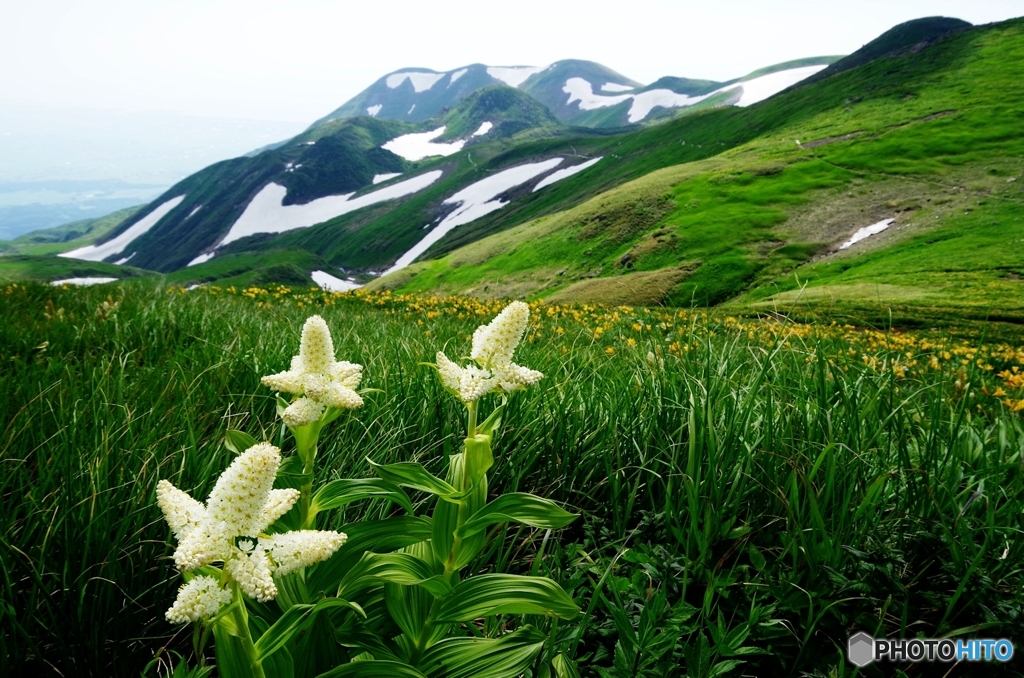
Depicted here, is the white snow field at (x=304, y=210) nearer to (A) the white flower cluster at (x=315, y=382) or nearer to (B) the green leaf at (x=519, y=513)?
(A) the white flower cluster at (x=315, y=382)

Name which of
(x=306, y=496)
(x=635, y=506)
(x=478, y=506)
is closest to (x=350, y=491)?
(x=306, y=496)

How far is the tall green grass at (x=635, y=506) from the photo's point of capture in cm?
225

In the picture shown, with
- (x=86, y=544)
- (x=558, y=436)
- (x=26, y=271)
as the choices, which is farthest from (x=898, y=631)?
(x=26, y=271)

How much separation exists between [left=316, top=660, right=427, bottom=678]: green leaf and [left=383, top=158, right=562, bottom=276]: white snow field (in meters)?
119

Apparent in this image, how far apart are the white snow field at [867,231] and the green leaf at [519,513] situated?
58.5 metres

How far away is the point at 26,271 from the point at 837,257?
540ft

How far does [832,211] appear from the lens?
57.1 metres

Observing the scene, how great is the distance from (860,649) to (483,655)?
1.62m

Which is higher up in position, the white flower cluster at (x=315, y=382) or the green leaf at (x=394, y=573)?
the white flower cluster at (x=315, y=382)

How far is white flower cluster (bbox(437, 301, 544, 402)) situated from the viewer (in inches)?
77.0

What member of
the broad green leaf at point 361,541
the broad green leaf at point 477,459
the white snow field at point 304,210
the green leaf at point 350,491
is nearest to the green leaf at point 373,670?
the broad green leaf at point 361,541

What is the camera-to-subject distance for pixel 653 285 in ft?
162

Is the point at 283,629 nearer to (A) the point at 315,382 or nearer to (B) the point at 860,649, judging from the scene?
(A) the point at 315,382

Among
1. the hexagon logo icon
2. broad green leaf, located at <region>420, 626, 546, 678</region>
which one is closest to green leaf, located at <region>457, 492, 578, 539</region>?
broad green leaf, located at <region>420, 626, 546, 678</region>
